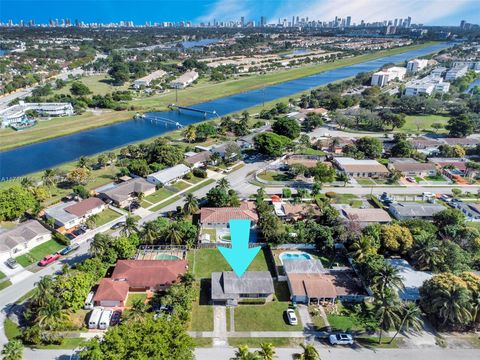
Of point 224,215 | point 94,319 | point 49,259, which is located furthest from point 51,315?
point 224,215

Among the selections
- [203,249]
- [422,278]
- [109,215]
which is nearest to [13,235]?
[109,215]

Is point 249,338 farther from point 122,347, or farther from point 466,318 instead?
point 466,318

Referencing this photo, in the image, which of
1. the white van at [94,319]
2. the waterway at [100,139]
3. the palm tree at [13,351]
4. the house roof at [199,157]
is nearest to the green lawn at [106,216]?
the white van at [94,319]

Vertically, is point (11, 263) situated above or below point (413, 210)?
below

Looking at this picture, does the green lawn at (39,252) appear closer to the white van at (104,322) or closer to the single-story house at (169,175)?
the white van at (104,322)

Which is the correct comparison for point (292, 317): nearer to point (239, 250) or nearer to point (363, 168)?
point (239, 250)

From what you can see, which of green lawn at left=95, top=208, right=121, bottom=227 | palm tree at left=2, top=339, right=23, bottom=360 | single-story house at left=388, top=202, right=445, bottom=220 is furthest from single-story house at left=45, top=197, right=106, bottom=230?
single-story house at left=388, top=202, right=445, bottom=220
